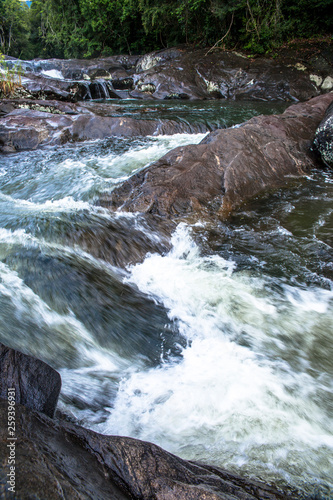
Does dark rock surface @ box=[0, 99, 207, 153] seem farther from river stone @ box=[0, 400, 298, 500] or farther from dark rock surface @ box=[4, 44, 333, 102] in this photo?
river stone @ box=[0, 400, 298, 500]

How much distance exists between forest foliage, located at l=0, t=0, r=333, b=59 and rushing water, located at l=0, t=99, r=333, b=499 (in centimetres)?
1491

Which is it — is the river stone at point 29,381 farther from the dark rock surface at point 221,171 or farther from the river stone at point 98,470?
the dark rock surface at point 221,171

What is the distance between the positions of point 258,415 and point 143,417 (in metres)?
0.73

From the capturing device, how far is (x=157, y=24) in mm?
19828

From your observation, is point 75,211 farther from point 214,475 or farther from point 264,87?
point 264,87

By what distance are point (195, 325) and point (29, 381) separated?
171 cm

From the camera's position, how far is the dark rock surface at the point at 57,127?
7.70 meters

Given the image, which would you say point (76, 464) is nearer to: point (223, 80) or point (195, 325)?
point (195, 325)

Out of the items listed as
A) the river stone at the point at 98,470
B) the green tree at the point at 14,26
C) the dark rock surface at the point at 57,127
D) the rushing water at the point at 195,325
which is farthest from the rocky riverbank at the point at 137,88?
the green tree at the point at 14,26

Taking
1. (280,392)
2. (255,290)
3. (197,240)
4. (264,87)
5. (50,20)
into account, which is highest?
(50,20)

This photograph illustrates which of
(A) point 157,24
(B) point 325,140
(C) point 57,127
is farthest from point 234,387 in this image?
(A) point 157,24

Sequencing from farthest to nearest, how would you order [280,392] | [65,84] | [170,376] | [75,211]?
1. [65,84]
2. [75,211]
3. [170,376]
4. [280,392]

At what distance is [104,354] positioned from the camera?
103 inches

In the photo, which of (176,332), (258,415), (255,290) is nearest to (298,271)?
(255,290)
